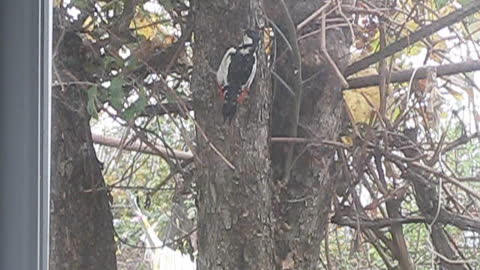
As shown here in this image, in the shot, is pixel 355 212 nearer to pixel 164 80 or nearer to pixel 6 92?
pixel 164 80

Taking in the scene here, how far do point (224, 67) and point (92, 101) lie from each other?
0.59 feet

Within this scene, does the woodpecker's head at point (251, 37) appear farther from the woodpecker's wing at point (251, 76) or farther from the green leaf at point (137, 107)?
the green leaf at point (137, 107)

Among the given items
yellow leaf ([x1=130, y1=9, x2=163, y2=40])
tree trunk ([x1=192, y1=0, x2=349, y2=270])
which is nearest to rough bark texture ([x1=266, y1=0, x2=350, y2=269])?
tree trunk ([x1=192, y1=0, x2=349, y2=270])

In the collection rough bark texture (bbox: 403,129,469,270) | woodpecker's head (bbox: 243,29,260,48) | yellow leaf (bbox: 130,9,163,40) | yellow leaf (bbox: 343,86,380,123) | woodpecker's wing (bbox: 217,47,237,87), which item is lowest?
rough bark texture (bbox: 403,129,469,270)

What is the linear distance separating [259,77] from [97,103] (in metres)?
0.22

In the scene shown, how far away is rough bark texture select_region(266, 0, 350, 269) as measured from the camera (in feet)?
2.41

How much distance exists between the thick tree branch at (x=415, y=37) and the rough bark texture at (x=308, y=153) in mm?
20

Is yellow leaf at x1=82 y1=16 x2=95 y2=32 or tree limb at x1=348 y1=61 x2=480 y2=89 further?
yellow leaf at x1=82 y1=16 x2=95 y2=32

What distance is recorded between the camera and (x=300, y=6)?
2.41 feet

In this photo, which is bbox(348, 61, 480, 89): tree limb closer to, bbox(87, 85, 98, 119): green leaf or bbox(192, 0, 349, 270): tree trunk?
bbox(192, 0, 349, 270): tree trunk

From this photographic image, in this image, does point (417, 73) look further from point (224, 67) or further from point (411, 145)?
point (224, 67)

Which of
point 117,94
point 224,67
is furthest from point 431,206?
point 117,94

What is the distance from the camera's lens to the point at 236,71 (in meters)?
0.73

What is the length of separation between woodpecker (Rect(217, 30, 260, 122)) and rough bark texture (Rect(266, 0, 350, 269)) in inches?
1.5
